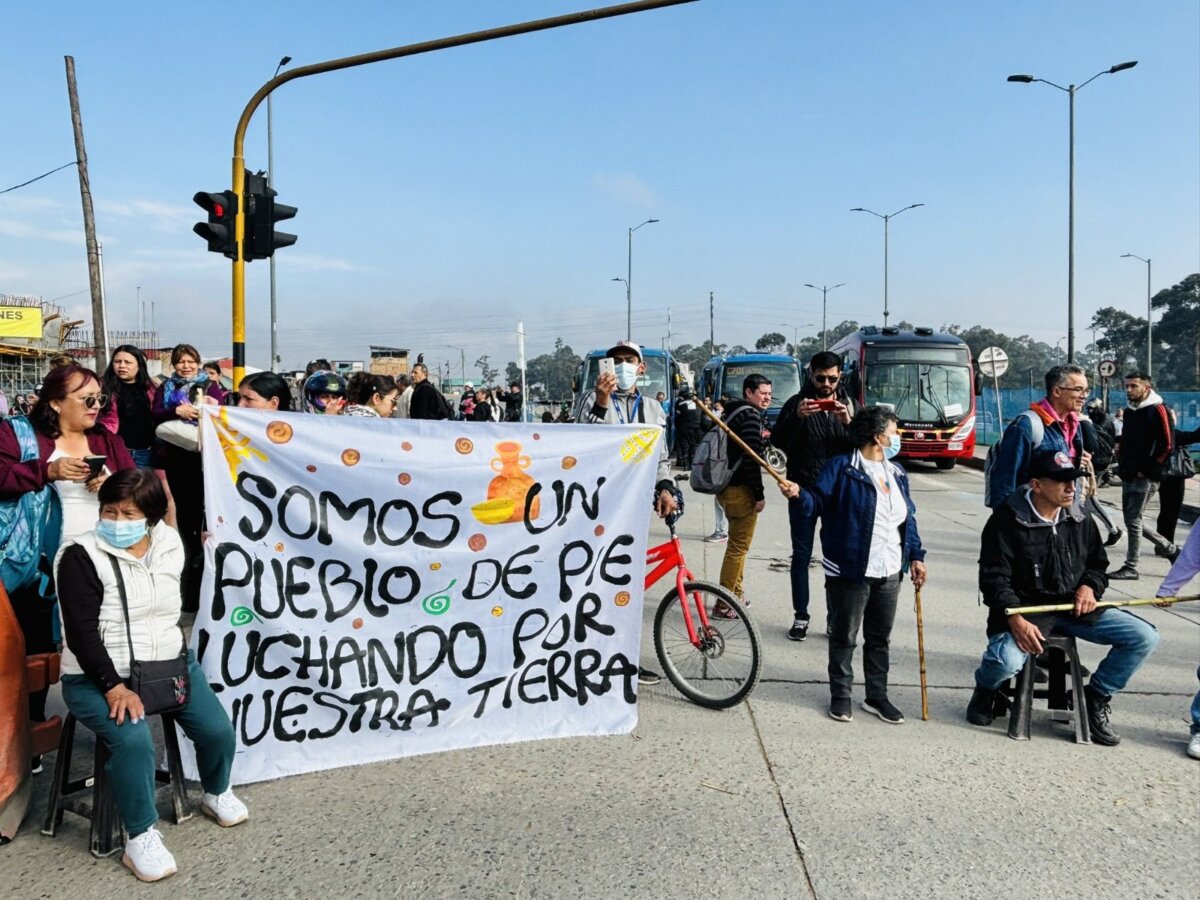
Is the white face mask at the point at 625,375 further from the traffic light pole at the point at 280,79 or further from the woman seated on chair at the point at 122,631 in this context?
the traffic light pole at the point at 280,79

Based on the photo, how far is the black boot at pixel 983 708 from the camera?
4398mm

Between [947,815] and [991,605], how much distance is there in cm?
125

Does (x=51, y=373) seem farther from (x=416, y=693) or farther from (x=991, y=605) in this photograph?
(x=991, y=605)

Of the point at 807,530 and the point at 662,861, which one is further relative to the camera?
the point at 807,530

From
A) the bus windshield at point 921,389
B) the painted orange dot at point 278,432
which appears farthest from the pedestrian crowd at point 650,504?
the bus windshield at point 921,389

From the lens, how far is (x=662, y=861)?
10.1 feet

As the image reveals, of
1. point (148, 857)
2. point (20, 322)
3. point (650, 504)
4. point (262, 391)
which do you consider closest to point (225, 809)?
point (148, 857)

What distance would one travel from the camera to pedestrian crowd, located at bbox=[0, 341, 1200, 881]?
3.01 m

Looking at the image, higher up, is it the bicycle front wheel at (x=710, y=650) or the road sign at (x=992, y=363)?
the road sign at (x=992, y=363)

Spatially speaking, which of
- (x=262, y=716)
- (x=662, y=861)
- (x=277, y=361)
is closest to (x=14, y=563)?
(x=262, y=716)

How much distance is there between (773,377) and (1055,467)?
19793mm

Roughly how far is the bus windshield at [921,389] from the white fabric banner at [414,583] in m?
16.8

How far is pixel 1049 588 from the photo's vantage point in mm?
4336

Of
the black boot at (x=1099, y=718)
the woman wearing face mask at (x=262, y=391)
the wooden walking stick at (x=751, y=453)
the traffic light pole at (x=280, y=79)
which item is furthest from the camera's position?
the traffic light pole at (x=280, y=79)
